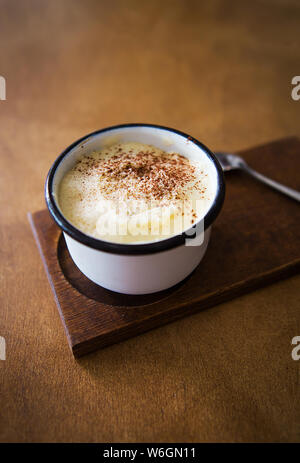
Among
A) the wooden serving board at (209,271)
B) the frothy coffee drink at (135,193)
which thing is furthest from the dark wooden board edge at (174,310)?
the frothy coffee drink at (135,193)

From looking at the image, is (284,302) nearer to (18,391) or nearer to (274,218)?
(274,218)

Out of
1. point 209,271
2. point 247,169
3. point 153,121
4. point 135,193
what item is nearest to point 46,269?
point 135,193

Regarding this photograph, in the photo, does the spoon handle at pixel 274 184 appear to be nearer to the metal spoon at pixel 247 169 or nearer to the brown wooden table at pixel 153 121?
the metal spoon at pixel 247 169

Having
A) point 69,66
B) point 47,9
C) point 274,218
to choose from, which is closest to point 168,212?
point 274,218

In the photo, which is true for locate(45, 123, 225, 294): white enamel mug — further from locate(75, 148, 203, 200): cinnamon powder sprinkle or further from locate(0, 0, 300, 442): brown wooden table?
locate(0, 0, 300, 442): brown wooden table

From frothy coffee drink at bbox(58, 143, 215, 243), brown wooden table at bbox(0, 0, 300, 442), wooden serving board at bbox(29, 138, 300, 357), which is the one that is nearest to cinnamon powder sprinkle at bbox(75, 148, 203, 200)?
frothy coffee drink at bbox(58, 143, 215, 243)
